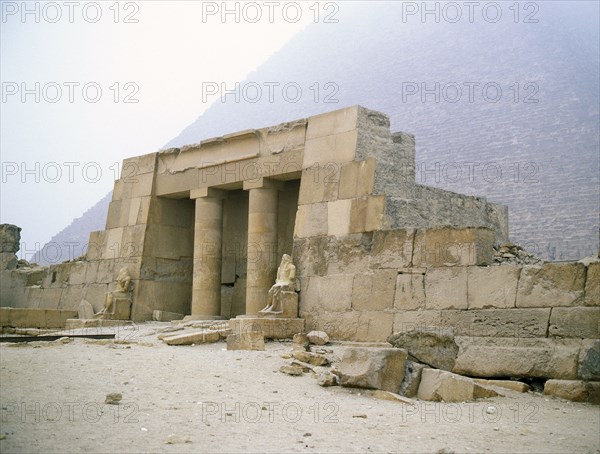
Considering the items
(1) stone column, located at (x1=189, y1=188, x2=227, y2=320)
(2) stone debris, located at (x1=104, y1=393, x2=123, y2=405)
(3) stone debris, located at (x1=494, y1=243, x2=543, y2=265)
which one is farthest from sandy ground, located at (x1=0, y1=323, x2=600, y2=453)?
(1) stone column, located at (x1=189, y1=188, x2=227, y2=320)

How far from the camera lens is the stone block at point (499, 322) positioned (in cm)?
1014

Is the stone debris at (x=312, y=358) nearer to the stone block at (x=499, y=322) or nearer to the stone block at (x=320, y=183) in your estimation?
the stone block at (x=499, y=322)

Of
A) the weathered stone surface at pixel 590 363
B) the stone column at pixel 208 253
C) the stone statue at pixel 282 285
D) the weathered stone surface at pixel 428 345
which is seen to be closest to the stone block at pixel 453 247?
the weathered stone surface at pixel 428 345

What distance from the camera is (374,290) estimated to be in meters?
12.4

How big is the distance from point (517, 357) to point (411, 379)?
1717mm

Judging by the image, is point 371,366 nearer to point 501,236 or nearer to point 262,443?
point 262,443

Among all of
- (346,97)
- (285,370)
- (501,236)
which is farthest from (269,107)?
(285,370)

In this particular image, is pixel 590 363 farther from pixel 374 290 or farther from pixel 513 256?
pixel 374 290

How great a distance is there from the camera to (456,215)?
14633 mm

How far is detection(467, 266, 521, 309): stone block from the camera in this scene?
34.5 ft

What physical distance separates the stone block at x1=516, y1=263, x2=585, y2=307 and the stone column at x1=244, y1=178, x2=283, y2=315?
5.87m

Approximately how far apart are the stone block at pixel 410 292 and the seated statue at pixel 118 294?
741cm

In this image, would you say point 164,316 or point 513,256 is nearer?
point 513,256

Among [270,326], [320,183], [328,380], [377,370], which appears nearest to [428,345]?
[377,370]
